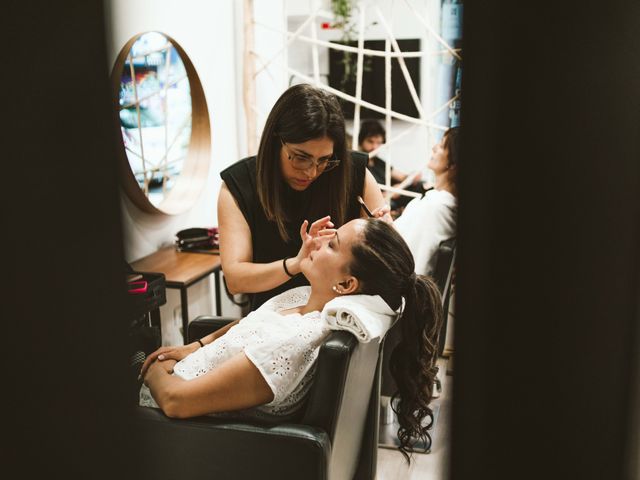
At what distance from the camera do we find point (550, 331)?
1.10 feet

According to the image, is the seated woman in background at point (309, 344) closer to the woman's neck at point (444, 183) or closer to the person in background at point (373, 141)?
the woman's neck at point (444, 183)

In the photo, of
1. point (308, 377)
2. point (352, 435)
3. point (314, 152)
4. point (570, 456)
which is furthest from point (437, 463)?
point (570, 456)

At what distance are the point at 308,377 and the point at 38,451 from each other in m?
1.39

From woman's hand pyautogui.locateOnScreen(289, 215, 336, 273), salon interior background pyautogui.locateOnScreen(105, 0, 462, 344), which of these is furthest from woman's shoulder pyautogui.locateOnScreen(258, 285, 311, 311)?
salon interior background pyautogui.locateOnScreen(105, 0, 462, 344)

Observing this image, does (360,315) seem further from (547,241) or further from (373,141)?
(373,141)

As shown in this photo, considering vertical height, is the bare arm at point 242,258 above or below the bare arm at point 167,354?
above

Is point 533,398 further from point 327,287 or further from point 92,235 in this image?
point 327,287

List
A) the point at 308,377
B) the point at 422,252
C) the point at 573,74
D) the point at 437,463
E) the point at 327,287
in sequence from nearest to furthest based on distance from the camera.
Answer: the point at 573,74
the point at 308,377
the point at 327,287
the point at 437,463
the point at 422,252

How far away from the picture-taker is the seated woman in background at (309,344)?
1.60m

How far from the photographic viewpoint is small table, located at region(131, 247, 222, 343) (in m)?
2.89

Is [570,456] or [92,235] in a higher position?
[92,235]

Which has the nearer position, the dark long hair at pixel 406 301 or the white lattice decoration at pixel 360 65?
the dark long hair at pixel 406 301

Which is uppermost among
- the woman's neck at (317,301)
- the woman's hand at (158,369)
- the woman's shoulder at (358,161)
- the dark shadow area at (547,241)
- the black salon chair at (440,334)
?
the dark shadow area at (547,241)

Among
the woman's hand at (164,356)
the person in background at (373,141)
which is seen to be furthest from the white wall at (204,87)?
the woman's hand at (164,356)
